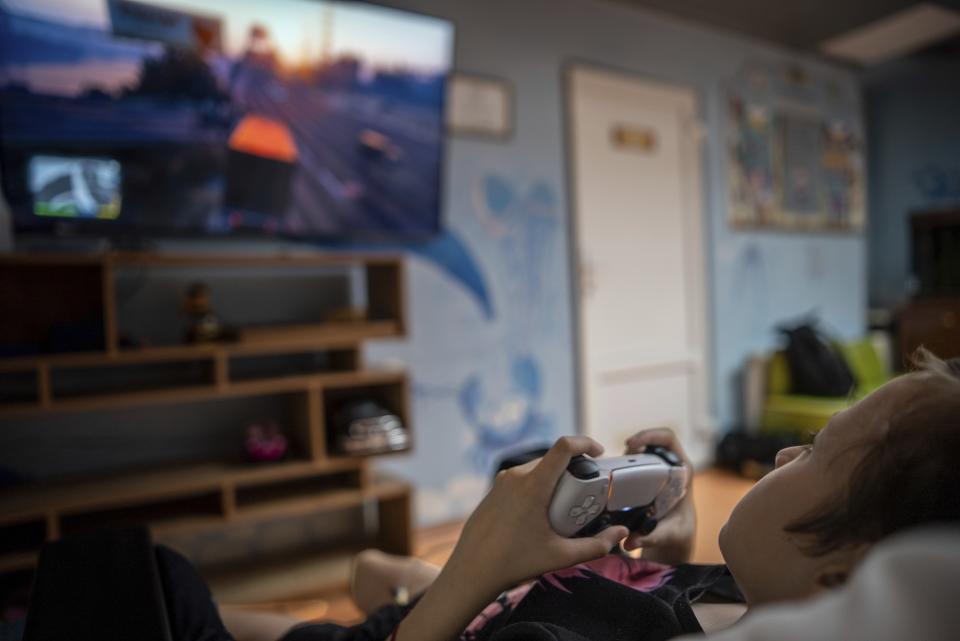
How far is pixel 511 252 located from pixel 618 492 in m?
2.27

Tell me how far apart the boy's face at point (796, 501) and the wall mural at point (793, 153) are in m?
3.48

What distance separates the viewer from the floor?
795 mm

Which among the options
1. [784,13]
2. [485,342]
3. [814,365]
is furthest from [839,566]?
[784,13]

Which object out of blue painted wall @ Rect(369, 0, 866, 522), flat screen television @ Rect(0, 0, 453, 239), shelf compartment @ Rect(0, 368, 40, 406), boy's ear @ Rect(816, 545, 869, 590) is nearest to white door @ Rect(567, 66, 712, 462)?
blue painted wall @ Rect(369, 0, 866, 522)

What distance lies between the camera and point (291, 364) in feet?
8.02

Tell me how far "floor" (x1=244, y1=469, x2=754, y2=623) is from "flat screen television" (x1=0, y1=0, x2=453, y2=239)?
125 centimetres

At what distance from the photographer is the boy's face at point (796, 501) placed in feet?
1.89

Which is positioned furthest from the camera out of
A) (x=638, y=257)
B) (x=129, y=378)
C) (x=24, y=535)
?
(x=638, y=257)

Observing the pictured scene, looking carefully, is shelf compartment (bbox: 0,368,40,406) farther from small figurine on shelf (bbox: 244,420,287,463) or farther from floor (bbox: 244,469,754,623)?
floor (bbox: 244,469,754,623)

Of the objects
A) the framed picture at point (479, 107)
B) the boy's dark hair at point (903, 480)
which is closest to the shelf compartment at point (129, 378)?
the framed picture at point (479, 107)

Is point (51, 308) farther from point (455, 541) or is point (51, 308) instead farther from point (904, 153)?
point (904, 153)

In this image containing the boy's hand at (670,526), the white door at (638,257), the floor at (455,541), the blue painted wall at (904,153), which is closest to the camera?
the floor at (455,541)

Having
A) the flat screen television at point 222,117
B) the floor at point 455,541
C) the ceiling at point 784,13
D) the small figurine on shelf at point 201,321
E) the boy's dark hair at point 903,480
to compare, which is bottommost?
the floor at point 455,541

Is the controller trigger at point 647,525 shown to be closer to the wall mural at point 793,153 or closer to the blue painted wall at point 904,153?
the wall mural at point 793,153
